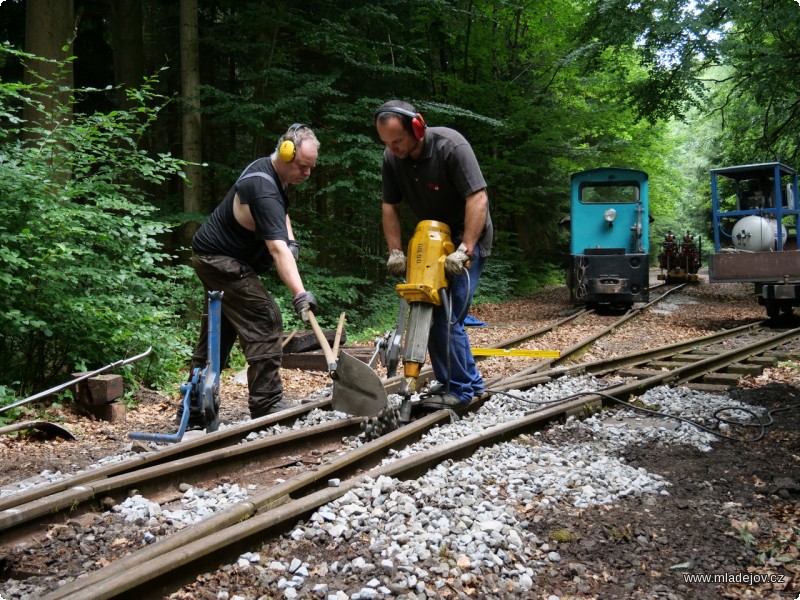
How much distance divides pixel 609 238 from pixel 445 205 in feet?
35.3

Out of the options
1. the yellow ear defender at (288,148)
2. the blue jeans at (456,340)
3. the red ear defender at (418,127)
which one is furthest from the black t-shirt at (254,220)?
the blue jeans at (456,340)

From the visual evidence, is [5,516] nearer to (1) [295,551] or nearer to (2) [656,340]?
(1) [295,551]

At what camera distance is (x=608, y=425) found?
15.9ft

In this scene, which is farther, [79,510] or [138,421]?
[138,421]

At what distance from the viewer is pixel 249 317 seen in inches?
183

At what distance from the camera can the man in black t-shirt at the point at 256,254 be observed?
4.23 meters

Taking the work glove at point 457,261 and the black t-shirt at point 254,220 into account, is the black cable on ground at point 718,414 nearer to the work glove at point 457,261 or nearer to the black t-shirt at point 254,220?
the work glove at point 457,261

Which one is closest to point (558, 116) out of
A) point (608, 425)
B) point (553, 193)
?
point (553, 193)

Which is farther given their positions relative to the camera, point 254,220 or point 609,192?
point 609,192

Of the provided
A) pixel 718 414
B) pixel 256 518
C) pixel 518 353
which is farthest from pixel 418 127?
pixel 518 353

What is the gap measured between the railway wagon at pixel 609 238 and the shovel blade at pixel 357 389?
10.2m

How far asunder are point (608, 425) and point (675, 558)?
2.21 meters

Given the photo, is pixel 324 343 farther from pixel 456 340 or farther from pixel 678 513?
pixel 678 513

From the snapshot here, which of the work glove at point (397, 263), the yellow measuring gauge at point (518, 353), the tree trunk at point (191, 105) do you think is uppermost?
the tree trunk at point (191, 105)
